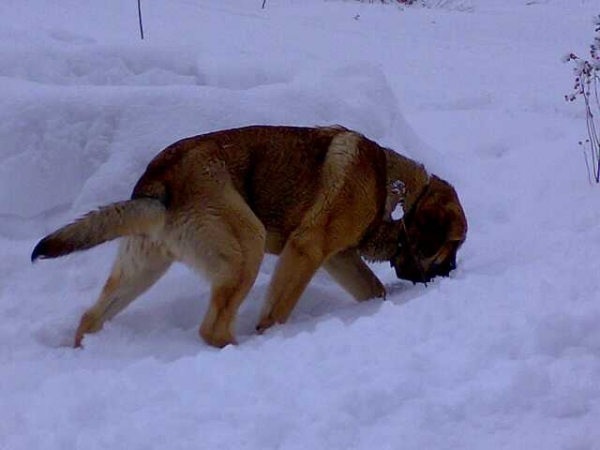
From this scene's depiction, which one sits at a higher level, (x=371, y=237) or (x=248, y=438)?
(x=248, y=438)

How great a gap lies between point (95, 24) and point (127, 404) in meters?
7.08

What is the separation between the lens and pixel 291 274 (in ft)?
15.9

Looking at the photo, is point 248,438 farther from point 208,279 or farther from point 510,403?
point 208,279

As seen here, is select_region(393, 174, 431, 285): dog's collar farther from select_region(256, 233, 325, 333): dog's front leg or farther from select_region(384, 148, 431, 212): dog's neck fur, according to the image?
select_region(256, 233, 325, 333): dog's front leg

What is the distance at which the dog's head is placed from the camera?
5266 mm

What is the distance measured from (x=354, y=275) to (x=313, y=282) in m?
0.53

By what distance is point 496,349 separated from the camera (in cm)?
344

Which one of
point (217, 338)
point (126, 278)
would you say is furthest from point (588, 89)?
point (126, 278)

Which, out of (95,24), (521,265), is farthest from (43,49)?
(521,265)

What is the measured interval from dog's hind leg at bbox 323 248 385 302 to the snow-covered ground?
0.21 metres

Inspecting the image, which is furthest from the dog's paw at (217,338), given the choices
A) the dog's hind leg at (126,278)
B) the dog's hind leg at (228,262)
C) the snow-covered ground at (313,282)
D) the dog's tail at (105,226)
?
the dog's tail at (105,226)

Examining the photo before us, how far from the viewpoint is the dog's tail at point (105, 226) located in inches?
161

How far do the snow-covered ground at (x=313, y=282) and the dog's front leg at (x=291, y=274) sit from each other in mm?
138

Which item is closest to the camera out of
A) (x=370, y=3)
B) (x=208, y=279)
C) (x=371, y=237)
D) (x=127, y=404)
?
(x=127, y=404)
